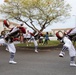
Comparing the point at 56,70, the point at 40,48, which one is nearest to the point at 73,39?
the point at 56,70

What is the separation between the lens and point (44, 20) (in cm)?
3138

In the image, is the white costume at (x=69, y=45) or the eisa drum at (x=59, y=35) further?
the eisa drum at (x=59, y=35)

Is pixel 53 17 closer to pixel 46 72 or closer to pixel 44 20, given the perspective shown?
pixel 44 20

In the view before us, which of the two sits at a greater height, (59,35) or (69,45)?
(59,35)

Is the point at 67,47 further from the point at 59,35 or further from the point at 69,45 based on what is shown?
the point at 59,35

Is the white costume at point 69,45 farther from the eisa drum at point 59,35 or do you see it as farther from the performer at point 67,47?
the eisa drum at point 59,35

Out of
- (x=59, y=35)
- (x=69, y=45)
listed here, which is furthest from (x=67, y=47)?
(x=59, y=35)

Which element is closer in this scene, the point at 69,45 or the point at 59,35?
the point at 69,45

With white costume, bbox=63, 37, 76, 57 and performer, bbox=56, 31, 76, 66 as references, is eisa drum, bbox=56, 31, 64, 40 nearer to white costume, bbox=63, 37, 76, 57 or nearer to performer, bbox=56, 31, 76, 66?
performer, bbox=56, 31, 76, 66

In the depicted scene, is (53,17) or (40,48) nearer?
(40,48)

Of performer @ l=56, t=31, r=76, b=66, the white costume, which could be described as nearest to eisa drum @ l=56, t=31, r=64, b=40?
performer @ l=56, t=31, r=76, b=66

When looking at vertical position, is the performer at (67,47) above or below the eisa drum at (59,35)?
below

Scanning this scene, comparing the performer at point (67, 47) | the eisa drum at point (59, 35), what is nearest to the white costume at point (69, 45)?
the performer at point (67, 47)

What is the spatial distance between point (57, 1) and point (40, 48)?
9.82 metres
